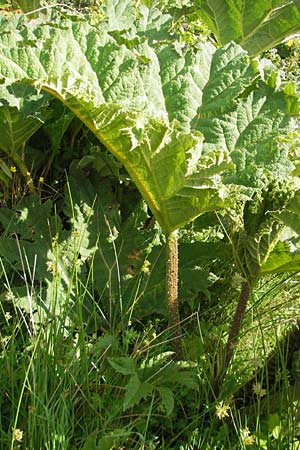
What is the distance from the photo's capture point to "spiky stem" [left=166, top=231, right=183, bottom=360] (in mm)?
2391

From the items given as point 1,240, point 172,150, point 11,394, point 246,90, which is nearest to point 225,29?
point 246,90

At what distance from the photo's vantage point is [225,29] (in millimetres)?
3057

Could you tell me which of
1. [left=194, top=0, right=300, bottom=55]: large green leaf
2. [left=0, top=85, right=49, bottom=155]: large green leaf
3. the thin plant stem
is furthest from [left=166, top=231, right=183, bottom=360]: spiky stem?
[left=194, top=0, right=300, bottom=55]: large green leaf

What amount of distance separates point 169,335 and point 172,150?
0.74m

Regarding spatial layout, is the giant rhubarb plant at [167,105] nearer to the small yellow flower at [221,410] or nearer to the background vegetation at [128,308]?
Result: the background vegetation at [128,308]

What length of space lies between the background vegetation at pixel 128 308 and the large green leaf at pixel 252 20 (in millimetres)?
500

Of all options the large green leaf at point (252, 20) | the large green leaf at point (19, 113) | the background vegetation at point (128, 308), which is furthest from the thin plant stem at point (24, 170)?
the large green leaf at point (252, 20)

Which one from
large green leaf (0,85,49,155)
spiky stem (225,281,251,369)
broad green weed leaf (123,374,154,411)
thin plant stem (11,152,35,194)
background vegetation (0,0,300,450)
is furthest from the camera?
thin plant stem (11,152,35,194)

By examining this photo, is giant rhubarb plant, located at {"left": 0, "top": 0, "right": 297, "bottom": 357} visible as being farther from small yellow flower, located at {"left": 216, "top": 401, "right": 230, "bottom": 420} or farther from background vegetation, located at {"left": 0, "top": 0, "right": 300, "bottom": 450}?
small yellow flower, located at {"left": 216, "top": 401, "right": 230, "bottom": 420}

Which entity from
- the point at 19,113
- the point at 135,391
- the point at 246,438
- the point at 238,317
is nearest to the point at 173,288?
the point at 238,317

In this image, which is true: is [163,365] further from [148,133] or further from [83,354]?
[148,133]

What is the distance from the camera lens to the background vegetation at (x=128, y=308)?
2.16 metres

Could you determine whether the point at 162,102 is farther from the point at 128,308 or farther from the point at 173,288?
the point at 128,308

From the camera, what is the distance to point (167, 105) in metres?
2.45
